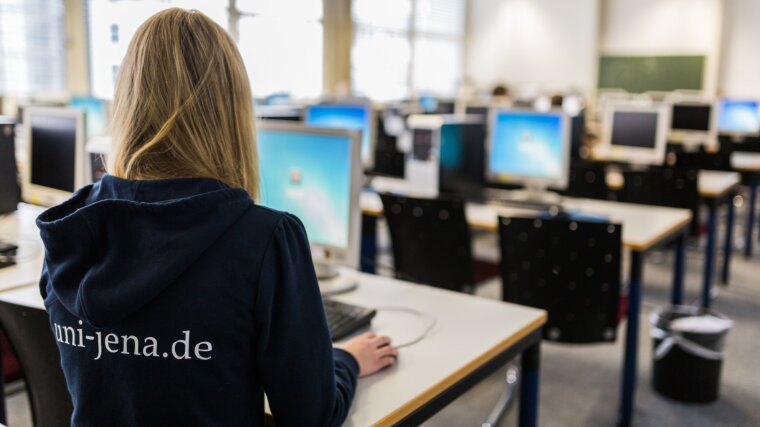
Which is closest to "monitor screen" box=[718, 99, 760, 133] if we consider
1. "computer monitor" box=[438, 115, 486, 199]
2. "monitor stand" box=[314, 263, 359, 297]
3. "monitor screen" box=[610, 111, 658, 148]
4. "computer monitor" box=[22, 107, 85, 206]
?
"monitor screen" box=[610, 111, 658, 148]

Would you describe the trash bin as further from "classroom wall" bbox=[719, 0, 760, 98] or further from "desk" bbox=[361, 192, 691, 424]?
"classroom wall" bbox=[719, 0, 760, 98]

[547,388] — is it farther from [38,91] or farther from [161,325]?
[38,91]

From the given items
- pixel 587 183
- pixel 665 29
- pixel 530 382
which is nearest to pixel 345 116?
pixel 587 183

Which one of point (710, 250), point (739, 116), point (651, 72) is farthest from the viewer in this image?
point (651, 72)

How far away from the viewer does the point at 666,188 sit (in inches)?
157

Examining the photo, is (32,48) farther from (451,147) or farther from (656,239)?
(656,239)

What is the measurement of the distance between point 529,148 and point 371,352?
8.00ft

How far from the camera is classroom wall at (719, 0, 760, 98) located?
376 inches

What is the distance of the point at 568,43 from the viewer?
11266 millimetres

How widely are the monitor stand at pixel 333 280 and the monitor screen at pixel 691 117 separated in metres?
5.80

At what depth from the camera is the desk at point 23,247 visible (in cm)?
191

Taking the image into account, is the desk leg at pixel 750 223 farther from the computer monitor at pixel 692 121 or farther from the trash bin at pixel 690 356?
the trash bin at pixel 690 356

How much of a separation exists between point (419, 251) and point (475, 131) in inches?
42.2

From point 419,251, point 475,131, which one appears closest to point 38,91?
point 475,131
